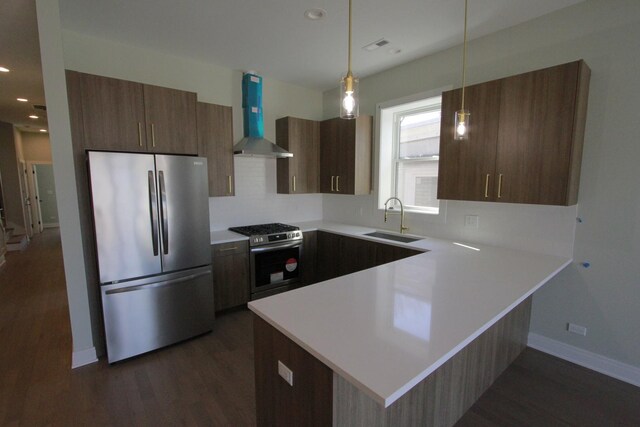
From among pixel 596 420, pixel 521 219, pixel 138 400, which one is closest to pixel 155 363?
pixel 138 400

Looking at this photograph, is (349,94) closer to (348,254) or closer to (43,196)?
(348,254)

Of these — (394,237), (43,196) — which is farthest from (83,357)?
(43,196)

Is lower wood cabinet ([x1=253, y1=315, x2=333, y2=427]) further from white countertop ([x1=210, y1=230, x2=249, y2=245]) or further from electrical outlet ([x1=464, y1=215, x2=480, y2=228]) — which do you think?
electrical outlet ([x1=464, y1=215, x2=480, y2=228])

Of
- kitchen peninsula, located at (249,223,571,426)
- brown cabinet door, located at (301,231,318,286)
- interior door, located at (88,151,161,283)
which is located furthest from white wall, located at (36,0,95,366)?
brown cabinet door, located at (301,231,318,286)

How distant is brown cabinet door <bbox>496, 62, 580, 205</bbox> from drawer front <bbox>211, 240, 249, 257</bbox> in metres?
2.50

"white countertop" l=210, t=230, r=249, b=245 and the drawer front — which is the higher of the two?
"white countertop" l=210, t=230, r=249, b=245

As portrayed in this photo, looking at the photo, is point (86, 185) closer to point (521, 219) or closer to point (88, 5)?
point (88, 5)

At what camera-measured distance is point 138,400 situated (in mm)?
2031

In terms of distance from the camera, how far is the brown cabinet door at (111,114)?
233 cm

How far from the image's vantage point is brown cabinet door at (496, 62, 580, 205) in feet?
6.73

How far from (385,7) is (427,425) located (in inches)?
110

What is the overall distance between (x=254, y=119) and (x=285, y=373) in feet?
9.92

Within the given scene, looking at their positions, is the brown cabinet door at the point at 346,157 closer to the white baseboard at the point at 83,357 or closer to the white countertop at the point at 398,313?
the white countertop at the point at 398,313

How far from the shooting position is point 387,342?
1093 mm
